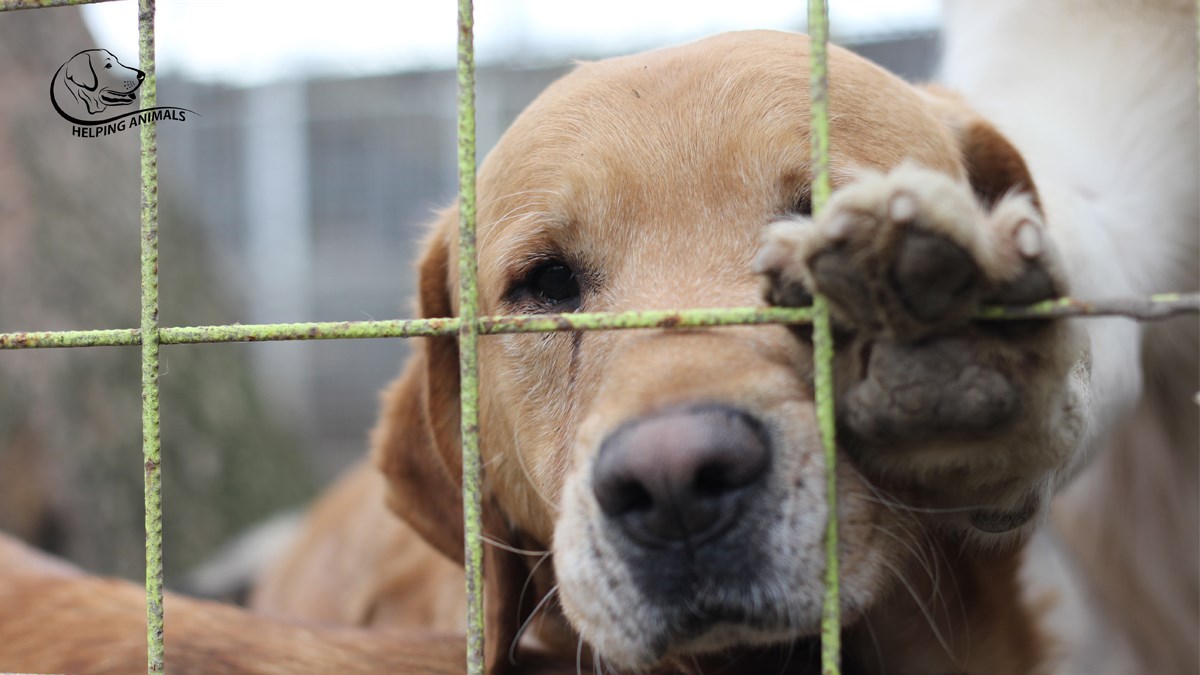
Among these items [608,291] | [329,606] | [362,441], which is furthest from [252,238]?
[608,291]

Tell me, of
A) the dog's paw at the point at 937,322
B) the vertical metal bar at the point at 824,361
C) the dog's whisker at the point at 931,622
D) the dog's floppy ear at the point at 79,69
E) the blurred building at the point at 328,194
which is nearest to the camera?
the dog's paw at the point at 937,322

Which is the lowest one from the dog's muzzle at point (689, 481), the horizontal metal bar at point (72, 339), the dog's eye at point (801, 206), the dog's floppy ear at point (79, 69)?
the dog's muzzle at point (689, 481)

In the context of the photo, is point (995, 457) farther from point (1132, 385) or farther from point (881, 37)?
point (881, 37)

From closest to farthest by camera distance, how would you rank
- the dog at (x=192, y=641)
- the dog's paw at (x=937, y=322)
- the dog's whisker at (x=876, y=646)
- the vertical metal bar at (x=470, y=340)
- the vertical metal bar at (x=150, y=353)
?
the dog's paw at (x=937, y=322) < the vertical metal bar at (x=470, y=340) < the vertical metal bar at (x=150, y=353) < the dog's whisker at (x=876, y=646) < the dog at (x=192, y=641)

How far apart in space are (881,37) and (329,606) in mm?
4974

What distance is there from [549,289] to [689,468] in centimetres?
84

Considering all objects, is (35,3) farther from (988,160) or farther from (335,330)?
(988,160)

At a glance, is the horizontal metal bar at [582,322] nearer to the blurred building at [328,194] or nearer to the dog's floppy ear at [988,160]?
the dog's floppy ear at [988,160]

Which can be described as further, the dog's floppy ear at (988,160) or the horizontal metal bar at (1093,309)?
the dog's floppy ear at (988,160)

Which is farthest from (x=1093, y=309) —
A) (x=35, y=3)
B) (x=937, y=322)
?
(x=35, y=3)

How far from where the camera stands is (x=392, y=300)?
9117 millimetres

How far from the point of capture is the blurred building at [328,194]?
8430mm

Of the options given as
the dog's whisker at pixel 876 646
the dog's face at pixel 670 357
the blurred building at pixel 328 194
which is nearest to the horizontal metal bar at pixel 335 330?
the dog's face at pixel 670 357

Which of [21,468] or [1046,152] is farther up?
[1046,152]
